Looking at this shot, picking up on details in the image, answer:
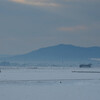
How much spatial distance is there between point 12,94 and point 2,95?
35.7 inches

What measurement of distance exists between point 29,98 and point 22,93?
2.57 meters

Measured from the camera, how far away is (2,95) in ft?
73.3

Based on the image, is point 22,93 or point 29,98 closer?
point 29,98

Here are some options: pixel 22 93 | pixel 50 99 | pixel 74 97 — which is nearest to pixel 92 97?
pixel 74 97

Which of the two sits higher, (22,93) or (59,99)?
(22,93)

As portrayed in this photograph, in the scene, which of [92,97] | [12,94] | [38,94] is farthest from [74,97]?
[12,94]

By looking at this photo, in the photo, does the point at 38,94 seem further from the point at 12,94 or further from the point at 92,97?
the point at 92,97

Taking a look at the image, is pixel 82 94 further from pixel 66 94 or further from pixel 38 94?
pixel 38 94

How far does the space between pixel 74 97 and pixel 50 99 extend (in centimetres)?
180

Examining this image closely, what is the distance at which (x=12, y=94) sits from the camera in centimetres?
2303

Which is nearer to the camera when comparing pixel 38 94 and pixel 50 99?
pixel 50 99

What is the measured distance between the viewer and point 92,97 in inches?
850

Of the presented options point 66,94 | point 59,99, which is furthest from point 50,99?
point 66,94

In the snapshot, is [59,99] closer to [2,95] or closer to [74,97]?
[74,97]
